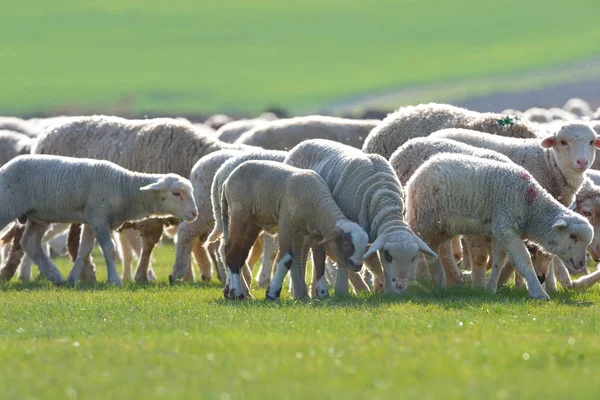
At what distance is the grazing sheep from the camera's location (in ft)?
64.3

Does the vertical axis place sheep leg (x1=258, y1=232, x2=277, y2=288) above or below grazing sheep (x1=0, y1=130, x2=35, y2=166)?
below

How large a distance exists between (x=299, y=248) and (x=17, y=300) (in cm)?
306

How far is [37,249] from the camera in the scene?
1552 cm

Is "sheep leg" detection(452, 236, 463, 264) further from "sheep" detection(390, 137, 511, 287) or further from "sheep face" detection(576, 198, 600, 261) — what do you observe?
"sheep face" detection(576, 198, 600, 261)

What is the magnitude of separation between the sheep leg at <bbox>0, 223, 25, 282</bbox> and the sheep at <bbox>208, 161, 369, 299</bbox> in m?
5.27

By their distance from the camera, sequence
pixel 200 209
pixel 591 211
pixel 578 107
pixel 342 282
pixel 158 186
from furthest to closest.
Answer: pixel 578 107 → pixel 200 209 → pixel 158 186 → pixel 591 211 → pixel 342 282

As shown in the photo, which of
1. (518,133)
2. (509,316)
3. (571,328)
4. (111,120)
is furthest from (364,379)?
(111,120)

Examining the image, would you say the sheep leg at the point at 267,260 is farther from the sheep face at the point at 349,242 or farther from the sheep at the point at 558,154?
the sheep face at the point at 349,242

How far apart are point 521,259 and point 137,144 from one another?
797 centimetres

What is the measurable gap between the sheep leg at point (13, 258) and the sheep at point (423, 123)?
→ 514cm

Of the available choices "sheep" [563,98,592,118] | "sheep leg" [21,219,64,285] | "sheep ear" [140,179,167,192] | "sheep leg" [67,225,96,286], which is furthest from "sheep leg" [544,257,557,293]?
"sheep" [563,98,592,118]

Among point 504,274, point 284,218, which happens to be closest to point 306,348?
point 284,218

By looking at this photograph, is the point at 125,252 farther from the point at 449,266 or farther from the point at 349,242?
the point at 349,242

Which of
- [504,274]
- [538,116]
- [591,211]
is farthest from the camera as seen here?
[538,116]
